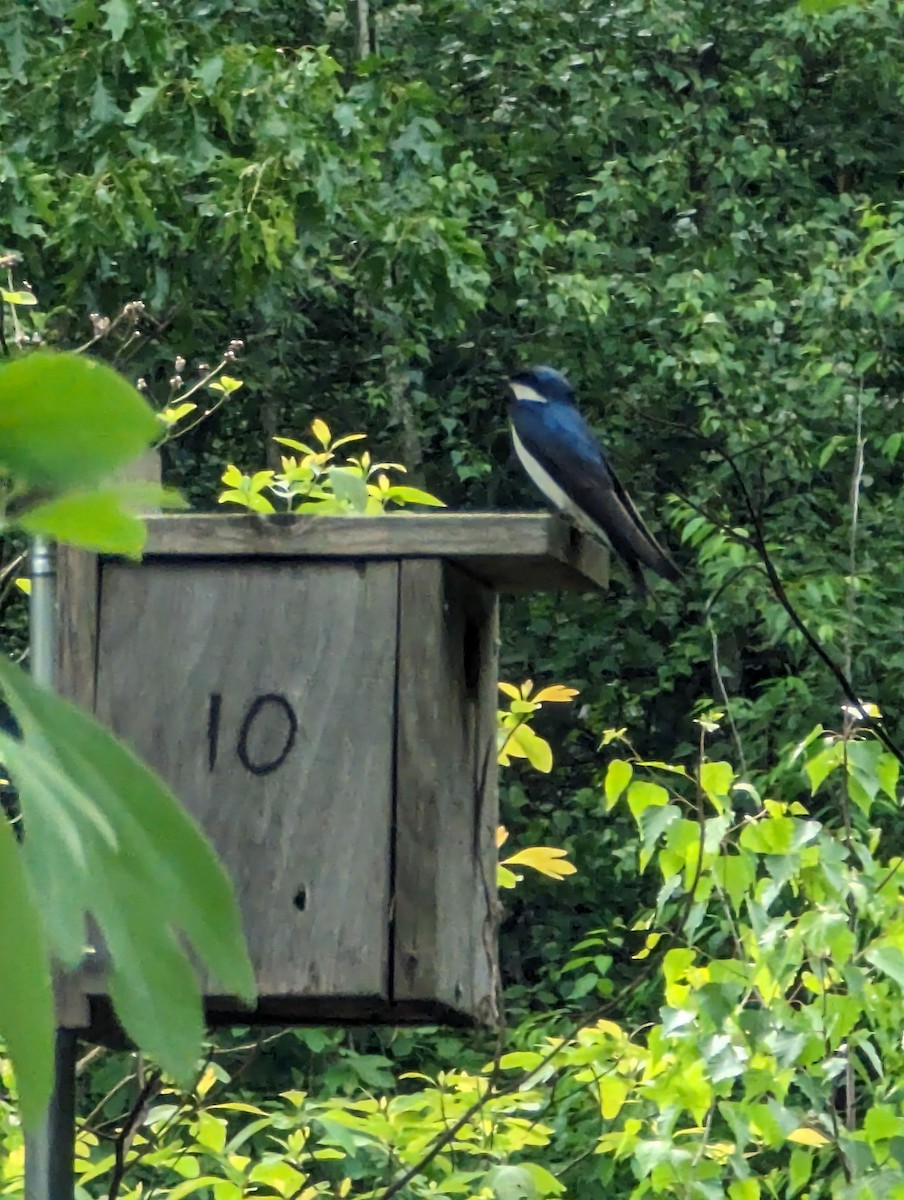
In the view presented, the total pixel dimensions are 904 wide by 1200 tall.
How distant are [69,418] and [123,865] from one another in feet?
0.20

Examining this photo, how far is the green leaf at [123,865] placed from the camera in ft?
0.84

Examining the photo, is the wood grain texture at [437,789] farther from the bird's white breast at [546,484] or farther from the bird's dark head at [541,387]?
the bird's dark head at [541,387]

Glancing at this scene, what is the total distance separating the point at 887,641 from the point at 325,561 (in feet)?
12.6

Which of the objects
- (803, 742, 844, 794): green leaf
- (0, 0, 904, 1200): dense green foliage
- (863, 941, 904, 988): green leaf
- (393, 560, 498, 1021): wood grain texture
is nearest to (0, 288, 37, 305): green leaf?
(393, 560, 498, 1021): wood grain texture

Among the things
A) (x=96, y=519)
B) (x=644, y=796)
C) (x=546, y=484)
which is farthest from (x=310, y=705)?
(x=96, y=519)

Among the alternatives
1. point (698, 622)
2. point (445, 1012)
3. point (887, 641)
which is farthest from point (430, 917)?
point (698, 622)

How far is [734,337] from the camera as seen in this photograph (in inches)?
207

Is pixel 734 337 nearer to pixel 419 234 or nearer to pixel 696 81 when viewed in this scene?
pixel 696 81

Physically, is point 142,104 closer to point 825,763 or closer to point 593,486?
point 593,486

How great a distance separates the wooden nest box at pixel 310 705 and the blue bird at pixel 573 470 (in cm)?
54

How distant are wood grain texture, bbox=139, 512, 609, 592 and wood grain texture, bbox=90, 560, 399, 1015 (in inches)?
0.7

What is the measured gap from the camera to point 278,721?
1.38 meters

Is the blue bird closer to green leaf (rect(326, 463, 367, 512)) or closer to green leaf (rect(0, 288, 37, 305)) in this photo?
green leaf (rect(326, 463, 367, 512))

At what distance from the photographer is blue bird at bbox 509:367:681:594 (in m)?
2.01
